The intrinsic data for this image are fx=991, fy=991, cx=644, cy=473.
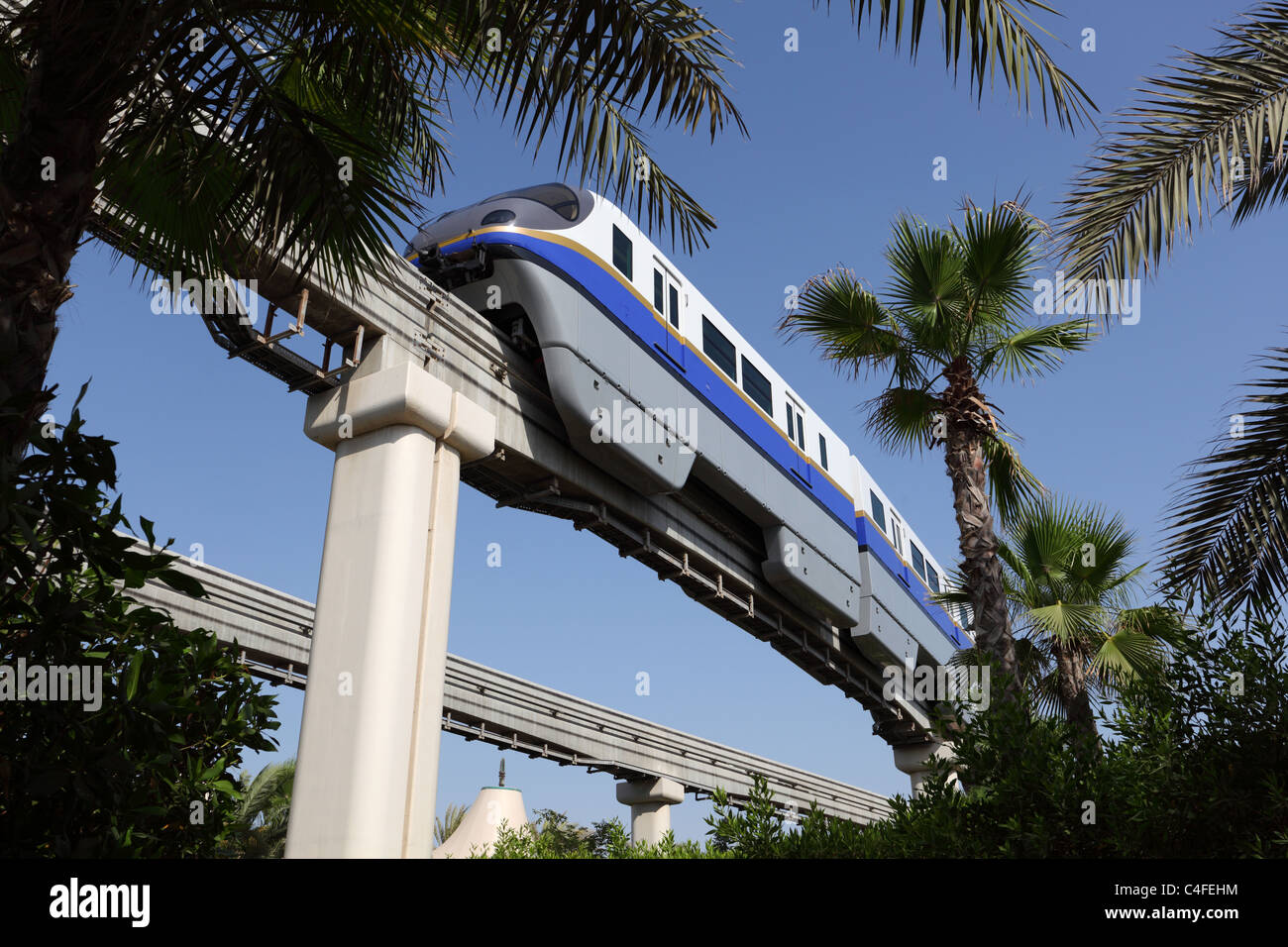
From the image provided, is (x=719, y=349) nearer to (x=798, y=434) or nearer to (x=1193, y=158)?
(x=798, y=434)

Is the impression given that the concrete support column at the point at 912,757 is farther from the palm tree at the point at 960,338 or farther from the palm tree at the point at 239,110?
the palm tree at the point at 239,110

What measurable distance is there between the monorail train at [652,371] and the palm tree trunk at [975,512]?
4416 millimetres

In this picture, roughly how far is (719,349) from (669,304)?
1824 millimetres

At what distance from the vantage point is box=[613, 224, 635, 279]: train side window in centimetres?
1402

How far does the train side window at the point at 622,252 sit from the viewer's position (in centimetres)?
1402

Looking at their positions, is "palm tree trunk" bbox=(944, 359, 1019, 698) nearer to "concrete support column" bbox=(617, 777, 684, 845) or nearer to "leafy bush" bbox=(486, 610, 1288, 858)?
"leafy bush" bbox=(486, 610, 1288, 858)

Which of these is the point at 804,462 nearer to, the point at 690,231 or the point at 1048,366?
the point at 1048,366

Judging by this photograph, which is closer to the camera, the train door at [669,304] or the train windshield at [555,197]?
the train windshield at [555,197]

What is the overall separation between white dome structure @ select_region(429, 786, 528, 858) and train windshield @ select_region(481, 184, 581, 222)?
8.44m

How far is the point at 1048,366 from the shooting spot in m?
11.7

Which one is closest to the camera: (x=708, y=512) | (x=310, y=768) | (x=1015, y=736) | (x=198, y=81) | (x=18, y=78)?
(x=198, y=81)

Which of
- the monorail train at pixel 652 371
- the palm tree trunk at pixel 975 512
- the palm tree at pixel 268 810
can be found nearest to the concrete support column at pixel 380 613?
Answer: the monorail train at pixel 652 371
